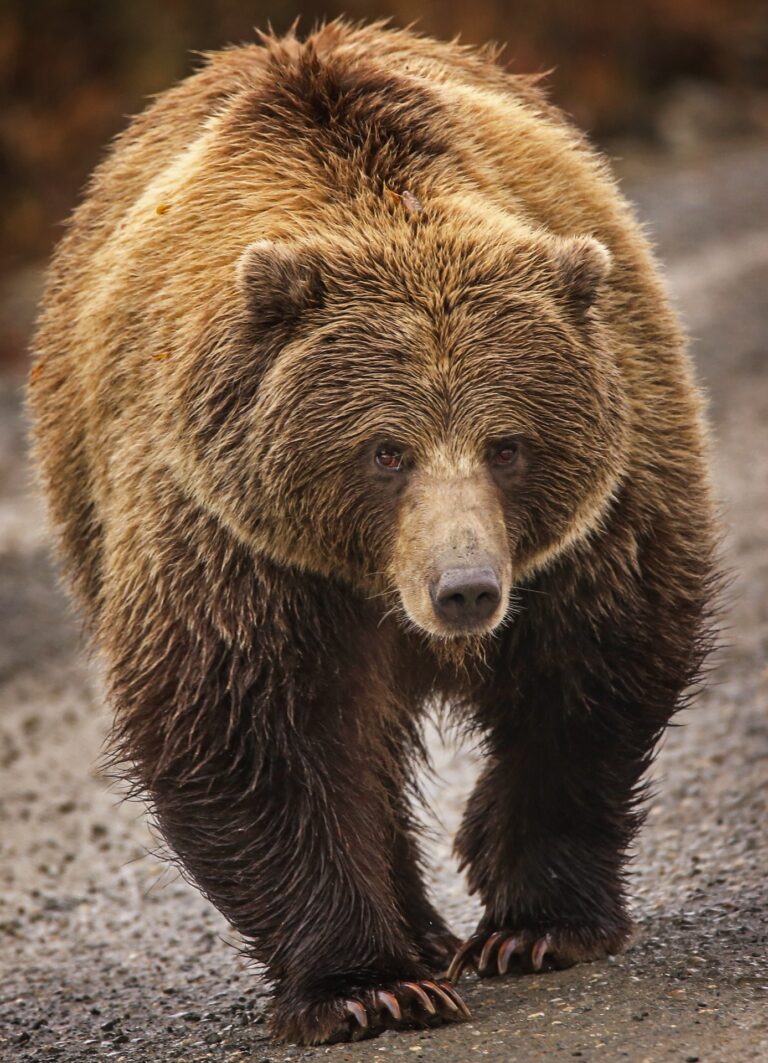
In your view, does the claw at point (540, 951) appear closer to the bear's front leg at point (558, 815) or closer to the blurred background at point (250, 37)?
the bear's front leg at point (558, 815)

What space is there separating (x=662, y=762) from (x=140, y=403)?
3.73m

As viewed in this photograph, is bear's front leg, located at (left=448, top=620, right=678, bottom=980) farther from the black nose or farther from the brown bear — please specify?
the black nose

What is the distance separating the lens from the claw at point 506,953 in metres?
5.54

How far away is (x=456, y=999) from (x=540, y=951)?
621 mm

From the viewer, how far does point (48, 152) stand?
61.8 ft

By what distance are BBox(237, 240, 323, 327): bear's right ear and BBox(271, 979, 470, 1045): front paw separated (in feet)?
6.46

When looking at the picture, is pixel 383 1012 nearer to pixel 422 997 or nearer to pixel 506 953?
pixel 422 997

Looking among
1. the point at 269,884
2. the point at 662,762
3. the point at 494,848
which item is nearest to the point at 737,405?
the point at 662,762

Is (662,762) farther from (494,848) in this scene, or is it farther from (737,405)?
(737,405)

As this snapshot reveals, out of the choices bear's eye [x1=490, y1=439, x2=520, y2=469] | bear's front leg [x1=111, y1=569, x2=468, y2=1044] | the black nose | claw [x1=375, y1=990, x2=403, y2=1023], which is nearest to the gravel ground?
claw [x1=375, y1=990, x2=403, y2=1023]

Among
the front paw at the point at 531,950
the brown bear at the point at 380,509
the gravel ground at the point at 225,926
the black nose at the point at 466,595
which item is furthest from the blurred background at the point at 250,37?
the black nose at the point at 466,595

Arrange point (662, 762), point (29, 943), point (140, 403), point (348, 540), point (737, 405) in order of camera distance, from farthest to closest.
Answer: point (737, 405) → point (662, 762) → point (29, 943) → point (140, 403) → point (348, 540)

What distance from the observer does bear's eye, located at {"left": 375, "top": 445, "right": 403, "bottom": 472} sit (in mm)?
4734

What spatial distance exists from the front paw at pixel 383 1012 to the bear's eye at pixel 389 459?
4.98 feet
